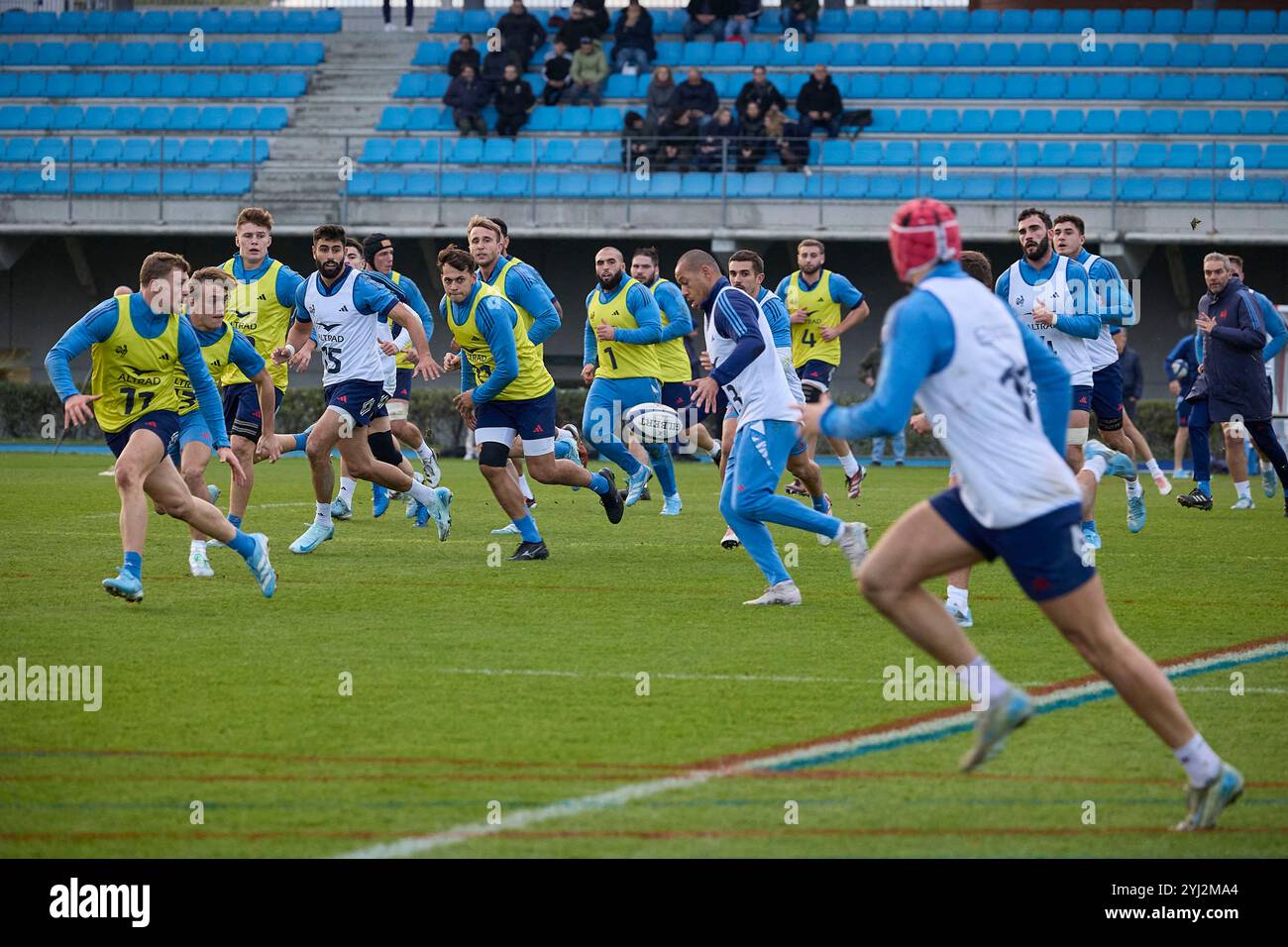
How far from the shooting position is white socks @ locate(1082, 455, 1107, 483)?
462 inches

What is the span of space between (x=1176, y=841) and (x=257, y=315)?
9.80 meters

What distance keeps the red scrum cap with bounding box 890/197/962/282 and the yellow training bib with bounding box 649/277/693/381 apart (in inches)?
400

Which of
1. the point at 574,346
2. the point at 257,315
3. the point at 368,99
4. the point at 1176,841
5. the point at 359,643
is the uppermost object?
the point at 368,99

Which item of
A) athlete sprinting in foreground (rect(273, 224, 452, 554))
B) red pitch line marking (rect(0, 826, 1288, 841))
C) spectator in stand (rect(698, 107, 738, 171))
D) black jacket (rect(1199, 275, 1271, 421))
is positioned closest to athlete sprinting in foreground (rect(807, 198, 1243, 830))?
red pitch line marking (rect(0, 826, 1288, 841))

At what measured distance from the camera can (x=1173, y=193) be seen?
2719 cm

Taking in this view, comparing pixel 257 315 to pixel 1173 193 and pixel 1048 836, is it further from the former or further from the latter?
pixel 1173 193

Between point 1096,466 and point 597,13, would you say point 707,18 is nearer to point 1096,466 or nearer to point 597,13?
point 597,13

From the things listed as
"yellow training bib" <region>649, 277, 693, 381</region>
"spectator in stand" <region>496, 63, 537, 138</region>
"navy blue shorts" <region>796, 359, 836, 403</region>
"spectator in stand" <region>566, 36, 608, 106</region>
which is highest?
"spectator in stand" <region>566, 36, 608, 106</region>

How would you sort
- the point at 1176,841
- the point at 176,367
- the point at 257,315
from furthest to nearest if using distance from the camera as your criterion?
the point at 257,315 < the point at 176,367 < the point at 1176,841

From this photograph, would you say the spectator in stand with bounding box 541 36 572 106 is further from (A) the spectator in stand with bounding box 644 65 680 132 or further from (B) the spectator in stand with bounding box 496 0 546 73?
(A) the spectator in stand with bounding box 644 65 680 132

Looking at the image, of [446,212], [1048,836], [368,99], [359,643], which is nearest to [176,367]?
[359,643]

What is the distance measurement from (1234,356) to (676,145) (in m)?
15.0

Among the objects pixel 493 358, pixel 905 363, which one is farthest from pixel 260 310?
pixel 905 363

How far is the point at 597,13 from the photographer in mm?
31844
